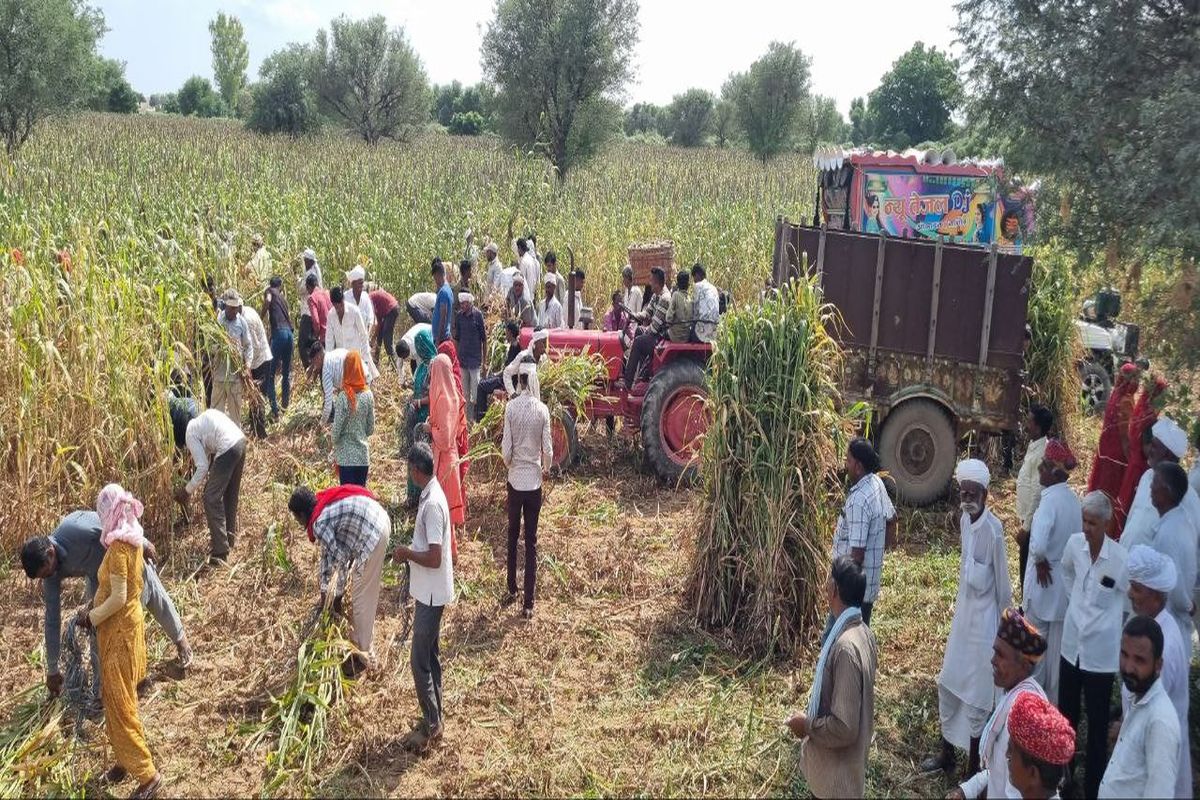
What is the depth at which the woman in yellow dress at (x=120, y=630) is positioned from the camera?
15.1ft

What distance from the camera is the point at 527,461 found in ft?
20.8

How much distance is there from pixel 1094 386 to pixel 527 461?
752 cm

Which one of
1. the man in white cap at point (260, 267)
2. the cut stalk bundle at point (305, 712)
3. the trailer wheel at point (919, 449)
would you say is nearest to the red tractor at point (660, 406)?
the trailer wheel at point (919, 449)

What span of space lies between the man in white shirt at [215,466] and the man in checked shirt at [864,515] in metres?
4.24

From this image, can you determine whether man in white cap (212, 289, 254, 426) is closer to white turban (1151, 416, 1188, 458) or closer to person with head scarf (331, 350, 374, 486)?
person with head scarf (331, 350, 374, 486)

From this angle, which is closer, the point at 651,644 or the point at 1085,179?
the point at 1085,179

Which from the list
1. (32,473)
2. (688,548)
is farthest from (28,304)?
(688,548)

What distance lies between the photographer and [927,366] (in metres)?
8.16

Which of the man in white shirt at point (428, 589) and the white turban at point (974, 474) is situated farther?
the man in white shirt at point (428, 589)

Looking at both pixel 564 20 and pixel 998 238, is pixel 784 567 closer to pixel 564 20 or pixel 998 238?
pixel 998 238

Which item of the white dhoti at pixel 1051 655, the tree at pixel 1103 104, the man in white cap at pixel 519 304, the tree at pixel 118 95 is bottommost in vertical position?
the white dhoti at pixel 1051 655

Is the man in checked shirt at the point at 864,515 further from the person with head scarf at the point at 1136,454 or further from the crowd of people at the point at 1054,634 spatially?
the person with head scarf at the point at 1136,454

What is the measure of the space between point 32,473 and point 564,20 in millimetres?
17423

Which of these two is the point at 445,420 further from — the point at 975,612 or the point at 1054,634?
the point at 1054,634
